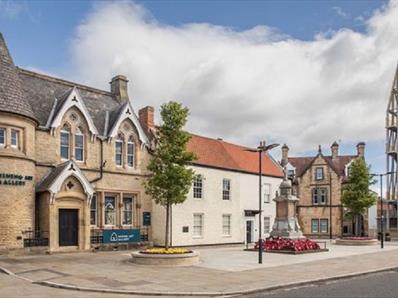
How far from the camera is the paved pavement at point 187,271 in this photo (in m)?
16.8

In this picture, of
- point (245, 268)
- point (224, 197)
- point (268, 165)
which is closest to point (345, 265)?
point (245, 268)

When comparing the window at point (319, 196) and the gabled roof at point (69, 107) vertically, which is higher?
the gabled roof at point (69, 107)

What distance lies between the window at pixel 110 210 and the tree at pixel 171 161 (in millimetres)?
7503

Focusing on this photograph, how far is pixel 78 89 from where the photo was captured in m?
34.0

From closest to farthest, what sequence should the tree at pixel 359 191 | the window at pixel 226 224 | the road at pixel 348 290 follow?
the road at pixel 348 290, the window at pixel 226 224, the tree at pixel 359 191

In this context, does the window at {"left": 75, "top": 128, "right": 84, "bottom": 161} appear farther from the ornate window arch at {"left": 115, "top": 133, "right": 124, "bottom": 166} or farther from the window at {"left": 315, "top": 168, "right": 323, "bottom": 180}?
the window at {"left": 315, "top": 168, "right": 323, "bottom": 180}

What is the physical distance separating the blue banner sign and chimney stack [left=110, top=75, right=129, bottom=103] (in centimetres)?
946

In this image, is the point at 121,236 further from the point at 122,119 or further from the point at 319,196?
the point at 319,196

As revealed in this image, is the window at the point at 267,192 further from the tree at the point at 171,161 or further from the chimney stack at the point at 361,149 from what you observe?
the tree at the point at 171,161

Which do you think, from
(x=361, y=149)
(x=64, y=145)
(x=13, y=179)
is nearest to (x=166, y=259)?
(x=13, y=179)

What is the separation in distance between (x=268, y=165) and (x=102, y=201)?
69.2ft

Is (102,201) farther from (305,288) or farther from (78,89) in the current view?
(305,288)

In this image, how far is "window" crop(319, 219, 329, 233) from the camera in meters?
61.7

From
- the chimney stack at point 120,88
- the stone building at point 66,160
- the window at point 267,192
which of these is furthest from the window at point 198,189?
the window at point 267,192
